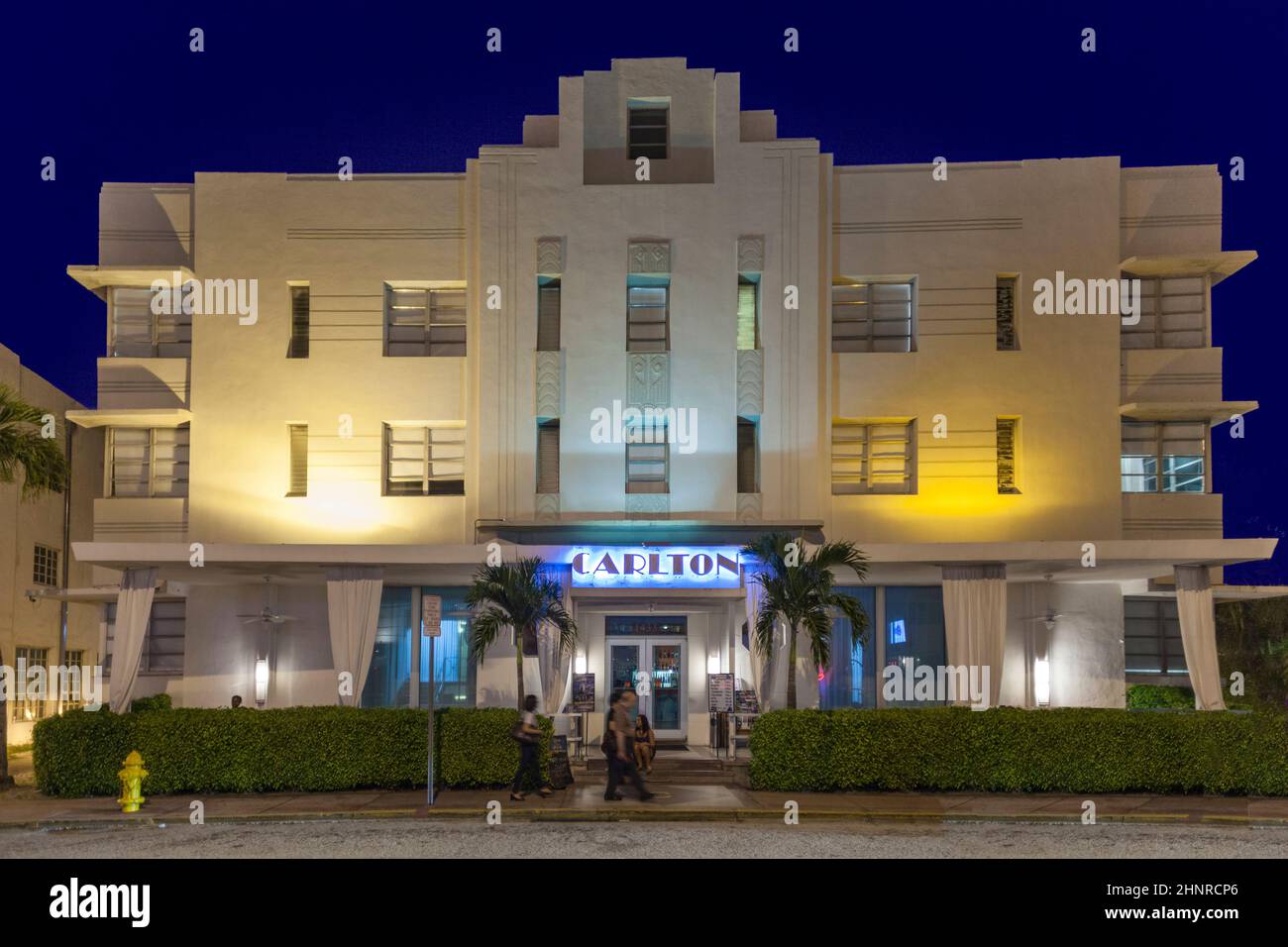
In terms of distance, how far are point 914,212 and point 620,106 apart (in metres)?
6.84

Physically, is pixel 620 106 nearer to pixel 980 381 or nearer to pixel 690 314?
pixel 690 314

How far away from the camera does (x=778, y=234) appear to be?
25.6 m

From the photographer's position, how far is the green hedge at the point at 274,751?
1880 centimetres

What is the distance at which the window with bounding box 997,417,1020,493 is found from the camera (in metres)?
25.7

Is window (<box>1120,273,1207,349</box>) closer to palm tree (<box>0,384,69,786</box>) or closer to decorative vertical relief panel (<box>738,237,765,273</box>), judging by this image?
decorative vertical relief panel (<box>738,237,765,273</box>)

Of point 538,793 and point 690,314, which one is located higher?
point 690,314

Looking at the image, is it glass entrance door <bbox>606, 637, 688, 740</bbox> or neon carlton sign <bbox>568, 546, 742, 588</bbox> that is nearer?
neon carlton sign <bbox>568, 546, 742, 588</bbox>

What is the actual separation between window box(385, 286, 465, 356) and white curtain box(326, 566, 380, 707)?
5.66 metres

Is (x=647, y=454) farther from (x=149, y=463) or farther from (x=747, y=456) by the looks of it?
(x=149, y=463)

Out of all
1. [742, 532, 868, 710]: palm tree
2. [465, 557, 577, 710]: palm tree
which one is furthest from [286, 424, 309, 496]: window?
[742, 532, 868, 710]: palm tree

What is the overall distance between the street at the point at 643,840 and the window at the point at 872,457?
10174mm

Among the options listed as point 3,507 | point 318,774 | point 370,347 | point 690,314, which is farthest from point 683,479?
point 3,507

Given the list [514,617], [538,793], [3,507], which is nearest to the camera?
[538,793]

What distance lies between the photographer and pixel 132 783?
17422 millimetres
